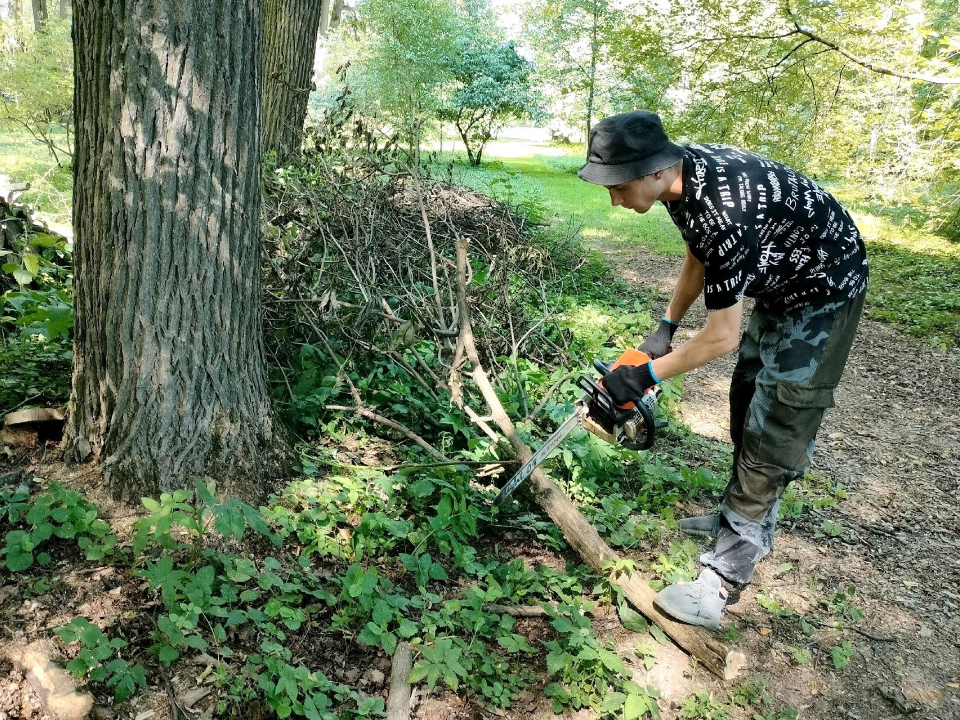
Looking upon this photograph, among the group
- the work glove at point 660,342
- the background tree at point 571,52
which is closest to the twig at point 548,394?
the work glove at point 660,342

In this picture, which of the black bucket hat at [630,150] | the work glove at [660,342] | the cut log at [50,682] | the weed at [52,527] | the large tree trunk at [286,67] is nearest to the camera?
the cut log at [50,682]

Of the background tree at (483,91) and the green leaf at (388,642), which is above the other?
the background tree at (483,91)

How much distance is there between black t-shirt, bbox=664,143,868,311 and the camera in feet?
7.61

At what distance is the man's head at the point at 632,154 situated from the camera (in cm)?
230

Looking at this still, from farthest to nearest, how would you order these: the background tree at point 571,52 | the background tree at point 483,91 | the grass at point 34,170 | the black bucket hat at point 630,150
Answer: the background tree at point 571,52 < the background tree at point 483,91 < the grass at point 34,170 < the black bucket hat at point 630,150

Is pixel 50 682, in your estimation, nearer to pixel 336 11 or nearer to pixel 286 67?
pixel 286 67

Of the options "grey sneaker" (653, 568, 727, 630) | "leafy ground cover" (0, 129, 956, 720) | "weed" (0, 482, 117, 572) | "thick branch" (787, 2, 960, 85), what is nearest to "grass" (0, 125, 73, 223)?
"weed" (0, 482, 117, 572)

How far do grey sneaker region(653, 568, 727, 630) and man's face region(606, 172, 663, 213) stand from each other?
5.20ft

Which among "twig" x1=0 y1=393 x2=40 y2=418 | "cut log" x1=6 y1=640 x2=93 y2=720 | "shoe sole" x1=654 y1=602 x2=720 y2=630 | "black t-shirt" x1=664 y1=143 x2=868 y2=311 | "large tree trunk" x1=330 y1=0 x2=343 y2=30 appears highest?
"large tree trunk" x1=330 y1=0 x2=343 y2=30

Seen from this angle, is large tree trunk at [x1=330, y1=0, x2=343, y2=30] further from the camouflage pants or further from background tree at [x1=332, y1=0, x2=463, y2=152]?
the camouflage pants

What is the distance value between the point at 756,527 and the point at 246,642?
210 cm

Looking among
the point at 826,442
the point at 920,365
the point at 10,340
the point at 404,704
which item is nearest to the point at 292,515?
the point at 404,704

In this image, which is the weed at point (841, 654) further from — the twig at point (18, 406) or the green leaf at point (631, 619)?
the twig at point (18, 406)

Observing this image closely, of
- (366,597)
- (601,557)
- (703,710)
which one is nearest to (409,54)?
(601,557)
